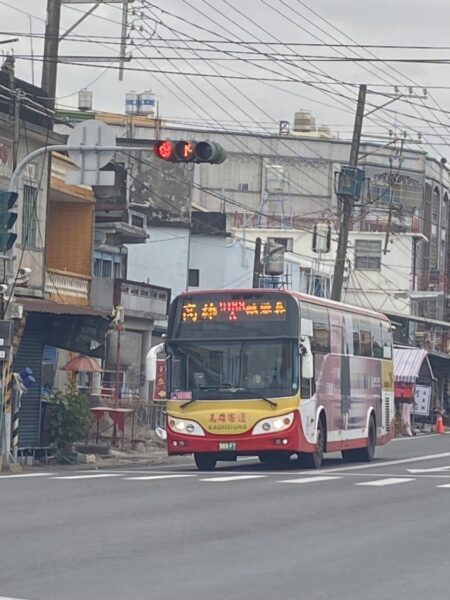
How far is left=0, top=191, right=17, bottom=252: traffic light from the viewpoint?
82.3 ft

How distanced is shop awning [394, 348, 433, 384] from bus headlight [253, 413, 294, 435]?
102 feet

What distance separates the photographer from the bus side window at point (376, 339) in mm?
32469

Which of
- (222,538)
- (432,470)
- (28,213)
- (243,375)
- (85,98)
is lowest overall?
(222,538)

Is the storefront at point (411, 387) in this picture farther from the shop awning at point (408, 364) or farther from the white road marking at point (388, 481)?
the white road marking at point (388, 481)

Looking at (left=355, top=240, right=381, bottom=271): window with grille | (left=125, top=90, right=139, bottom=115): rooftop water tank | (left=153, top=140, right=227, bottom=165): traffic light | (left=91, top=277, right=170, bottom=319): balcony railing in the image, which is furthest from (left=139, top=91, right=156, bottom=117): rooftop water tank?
(left=153, top=140, right=227, bottom=165): traffic light

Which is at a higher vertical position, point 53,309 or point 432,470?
point 53,309

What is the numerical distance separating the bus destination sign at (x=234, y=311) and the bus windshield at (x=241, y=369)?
458 mm

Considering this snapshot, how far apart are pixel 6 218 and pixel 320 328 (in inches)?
257

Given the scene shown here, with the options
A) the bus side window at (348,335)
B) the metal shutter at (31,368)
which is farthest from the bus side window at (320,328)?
the metal shutter at (31,368)

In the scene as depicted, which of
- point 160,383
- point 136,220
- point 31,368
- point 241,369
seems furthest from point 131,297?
point 241,369

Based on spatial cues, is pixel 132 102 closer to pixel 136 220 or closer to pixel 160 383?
pixel 136 220

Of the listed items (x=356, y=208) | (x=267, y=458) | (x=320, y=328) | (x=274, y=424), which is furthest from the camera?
(x=356, y=208)

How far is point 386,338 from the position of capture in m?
34.2

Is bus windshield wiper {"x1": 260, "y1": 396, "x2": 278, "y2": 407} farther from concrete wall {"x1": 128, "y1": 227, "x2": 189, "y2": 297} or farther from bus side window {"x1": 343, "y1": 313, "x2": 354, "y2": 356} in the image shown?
concrete wall {"x1": 128, "y1": 227, "x2": 189, "y2": 297}
